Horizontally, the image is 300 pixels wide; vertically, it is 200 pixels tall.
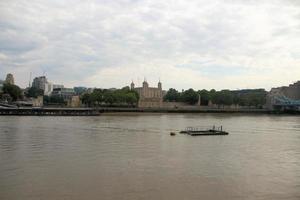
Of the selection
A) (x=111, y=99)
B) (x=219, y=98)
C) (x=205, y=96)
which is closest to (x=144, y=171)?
(x=111, y=99)

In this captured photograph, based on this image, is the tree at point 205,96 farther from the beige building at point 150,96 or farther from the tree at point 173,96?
the beige building at point 150,96

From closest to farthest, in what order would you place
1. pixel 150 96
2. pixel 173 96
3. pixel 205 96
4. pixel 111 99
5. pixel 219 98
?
pixel 111 99 < pixel 219 98 < pixel 205 96 < pixel 150 96 < pixel 173 96

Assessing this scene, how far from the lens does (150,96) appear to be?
17538 centimetres

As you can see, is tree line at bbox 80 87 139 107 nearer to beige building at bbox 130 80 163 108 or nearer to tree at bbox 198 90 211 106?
beige building at bbox 130 80 163 108

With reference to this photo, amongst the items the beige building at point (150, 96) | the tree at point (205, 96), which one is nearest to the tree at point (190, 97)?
the tree at point (205, 96)

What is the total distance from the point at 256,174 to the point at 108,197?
9.70m

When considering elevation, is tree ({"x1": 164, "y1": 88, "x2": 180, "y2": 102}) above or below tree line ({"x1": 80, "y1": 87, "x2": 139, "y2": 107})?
above

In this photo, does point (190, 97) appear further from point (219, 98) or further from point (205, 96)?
point (219, 98)

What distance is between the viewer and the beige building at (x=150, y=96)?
6245 inches

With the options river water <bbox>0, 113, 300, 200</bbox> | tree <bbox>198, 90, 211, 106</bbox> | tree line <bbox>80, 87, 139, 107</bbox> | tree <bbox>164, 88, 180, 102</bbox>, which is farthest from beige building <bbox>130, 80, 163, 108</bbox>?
river water <bbox>0, 113, 300, 200</bbox>

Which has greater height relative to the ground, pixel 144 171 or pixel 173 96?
pixel 173 96

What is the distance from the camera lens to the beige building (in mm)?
158625

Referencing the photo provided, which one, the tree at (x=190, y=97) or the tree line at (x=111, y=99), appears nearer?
the tree line at (x=111, y=99)

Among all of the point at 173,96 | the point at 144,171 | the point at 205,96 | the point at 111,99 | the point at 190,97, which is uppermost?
the point at 173,96
